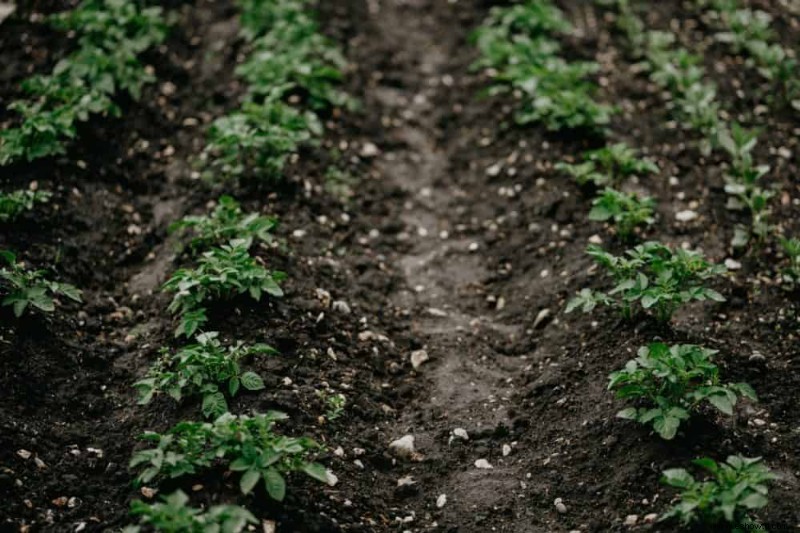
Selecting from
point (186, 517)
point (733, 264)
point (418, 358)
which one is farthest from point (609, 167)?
point (186, 517)

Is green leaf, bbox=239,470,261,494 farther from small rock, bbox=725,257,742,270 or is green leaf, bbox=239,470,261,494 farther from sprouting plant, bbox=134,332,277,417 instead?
small rock, bbox=725,257,742,270

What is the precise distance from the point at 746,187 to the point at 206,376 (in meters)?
3.05

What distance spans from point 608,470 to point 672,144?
2565 millimetres

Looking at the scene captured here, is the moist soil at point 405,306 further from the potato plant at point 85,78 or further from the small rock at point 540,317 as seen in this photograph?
the potato plant at point 85,78

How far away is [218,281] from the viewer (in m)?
3.50

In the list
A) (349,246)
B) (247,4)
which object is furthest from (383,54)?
(349,246)

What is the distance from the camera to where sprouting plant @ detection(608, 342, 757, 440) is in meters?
2.95

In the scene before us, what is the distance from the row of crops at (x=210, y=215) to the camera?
2.79 m

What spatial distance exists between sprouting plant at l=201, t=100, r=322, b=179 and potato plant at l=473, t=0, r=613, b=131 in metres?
1.41

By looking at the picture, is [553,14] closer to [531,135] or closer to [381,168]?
[531,135]

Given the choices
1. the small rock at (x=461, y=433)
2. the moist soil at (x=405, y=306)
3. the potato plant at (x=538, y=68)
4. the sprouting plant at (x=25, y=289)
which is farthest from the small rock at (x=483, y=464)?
the potato plant at (x=538, y=68)

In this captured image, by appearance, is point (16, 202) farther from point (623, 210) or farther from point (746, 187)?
point (746, 187)

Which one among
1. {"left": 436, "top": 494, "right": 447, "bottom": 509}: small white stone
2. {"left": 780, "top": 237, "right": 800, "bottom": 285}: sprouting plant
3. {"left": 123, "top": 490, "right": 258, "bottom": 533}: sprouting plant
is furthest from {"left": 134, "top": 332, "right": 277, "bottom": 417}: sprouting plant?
{"left": 780, "top": 237, "right": 800, "bottom": 285}: sprouting plant

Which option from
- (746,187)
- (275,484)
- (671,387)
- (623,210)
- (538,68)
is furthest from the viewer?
(538,68)
